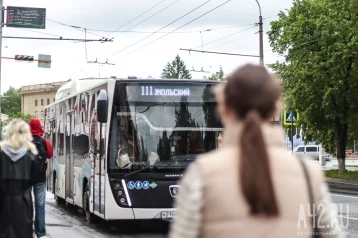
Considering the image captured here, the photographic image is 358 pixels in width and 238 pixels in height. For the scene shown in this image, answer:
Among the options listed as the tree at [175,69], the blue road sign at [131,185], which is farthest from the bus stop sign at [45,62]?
the tree at [175,69]

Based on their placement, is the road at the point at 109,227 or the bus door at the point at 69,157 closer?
the road at the point at 109,227

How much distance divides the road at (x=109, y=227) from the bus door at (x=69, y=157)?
57cm

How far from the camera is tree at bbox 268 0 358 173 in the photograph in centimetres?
3694

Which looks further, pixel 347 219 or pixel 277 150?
pixel 347 219

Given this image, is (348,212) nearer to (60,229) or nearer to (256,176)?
(60,229)

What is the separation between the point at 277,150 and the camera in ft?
9.64

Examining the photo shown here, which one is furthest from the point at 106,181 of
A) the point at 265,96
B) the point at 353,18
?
the point at 353,18

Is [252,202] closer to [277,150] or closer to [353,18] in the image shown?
[277,150]

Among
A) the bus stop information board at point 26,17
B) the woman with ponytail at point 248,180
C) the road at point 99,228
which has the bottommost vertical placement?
the road at point 99,228

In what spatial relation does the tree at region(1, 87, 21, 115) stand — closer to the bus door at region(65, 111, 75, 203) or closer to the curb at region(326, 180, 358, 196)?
the curb at region(326, 180, 358, 196)

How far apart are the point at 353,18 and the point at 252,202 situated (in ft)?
119

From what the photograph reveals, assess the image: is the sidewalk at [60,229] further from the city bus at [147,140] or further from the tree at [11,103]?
the tree at [11,103]

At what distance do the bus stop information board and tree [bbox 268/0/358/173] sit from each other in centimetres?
1345

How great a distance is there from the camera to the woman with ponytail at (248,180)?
281 centimetres
